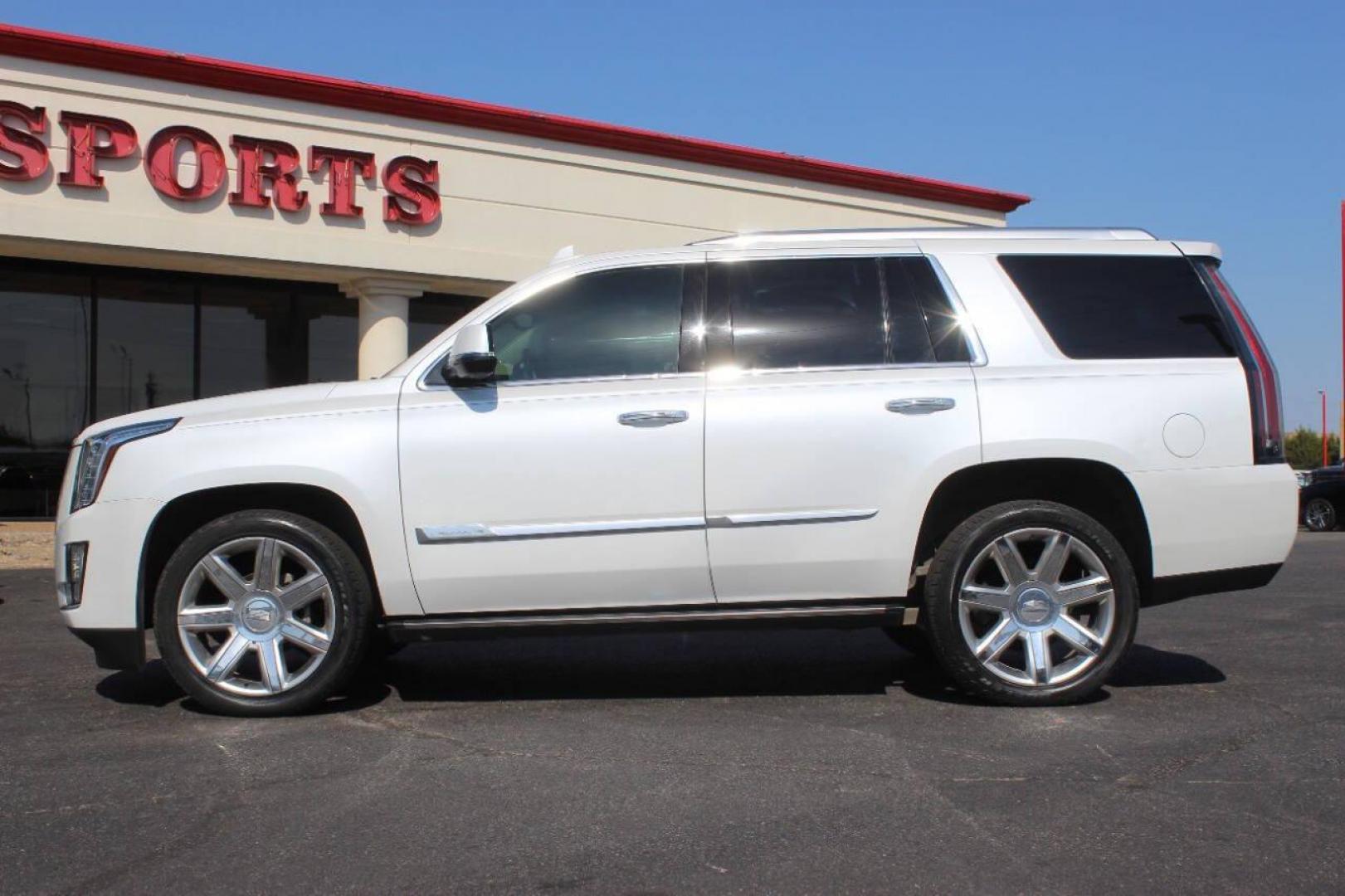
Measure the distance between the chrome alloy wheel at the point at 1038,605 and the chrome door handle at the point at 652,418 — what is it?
52.0 inches

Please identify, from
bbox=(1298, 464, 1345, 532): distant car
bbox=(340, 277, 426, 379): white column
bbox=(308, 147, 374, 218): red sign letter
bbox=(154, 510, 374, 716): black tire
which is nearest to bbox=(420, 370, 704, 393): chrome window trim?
bbox=(154, 510, 374, 716): black tire

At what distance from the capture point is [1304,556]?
1267cm

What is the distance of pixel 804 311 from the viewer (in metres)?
5.31

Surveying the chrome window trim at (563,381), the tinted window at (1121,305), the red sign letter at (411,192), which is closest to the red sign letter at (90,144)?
the red sign letter at (411,192)

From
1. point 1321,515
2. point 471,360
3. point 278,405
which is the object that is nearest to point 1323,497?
point 1321,515

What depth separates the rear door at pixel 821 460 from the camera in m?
5.02

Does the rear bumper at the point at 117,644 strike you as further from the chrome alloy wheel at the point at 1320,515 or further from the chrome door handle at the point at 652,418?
the chrome alloy wheel at the point at 1320,515

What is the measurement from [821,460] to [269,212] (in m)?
11.7

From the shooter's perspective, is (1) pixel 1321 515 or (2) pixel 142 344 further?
(1) pixel 1321 515

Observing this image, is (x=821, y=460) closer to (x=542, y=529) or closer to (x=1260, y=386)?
(x=542, y=529)

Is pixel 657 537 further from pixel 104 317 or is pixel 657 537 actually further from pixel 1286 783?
pixel 104 317

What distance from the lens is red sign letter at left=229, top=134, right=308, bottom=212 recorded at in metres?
14.8

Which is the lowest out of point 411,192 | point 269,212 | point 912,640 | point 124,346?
point 912,640

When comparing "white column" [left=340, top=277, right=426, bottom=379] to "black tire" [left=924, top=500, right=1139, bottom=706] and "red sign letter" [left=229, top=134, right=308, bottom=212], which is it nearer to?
"red sign letter" [left=229, top=134, right=308, bottom=212]
